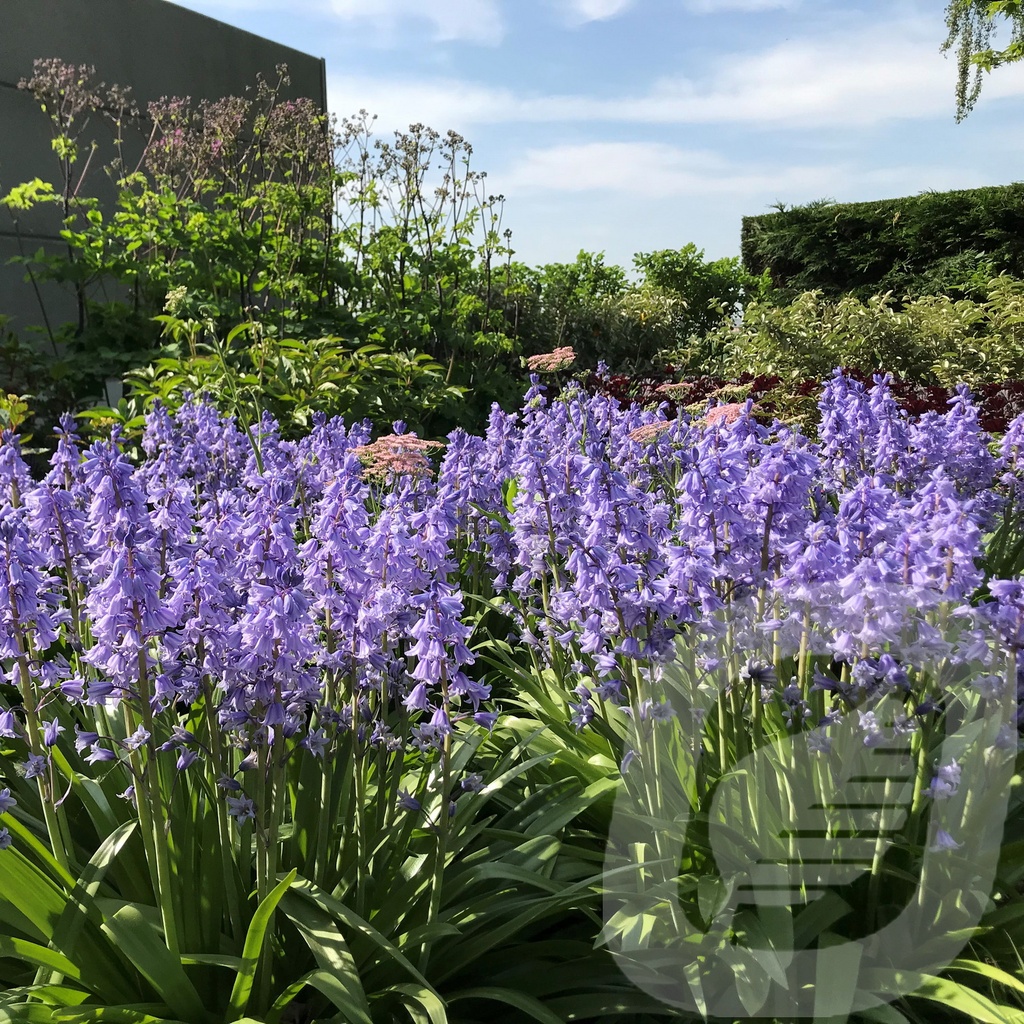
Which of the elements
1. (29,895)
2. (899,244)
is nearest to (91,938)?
(29,895)

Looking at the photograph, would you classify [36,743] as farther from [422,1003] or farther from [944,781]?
[944,781]

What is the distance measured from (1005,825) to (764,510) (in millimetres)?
1053

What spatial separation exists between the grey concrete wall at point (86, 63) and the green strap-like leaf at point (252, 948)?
9000 mm

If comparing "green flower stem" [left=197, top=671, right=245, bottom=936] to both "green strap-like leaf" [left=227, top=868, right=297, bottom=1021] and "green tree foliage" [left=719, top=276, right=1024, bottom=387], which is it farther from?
"green tree foliage" [left=719, top=276, right=1024, bottom=387]

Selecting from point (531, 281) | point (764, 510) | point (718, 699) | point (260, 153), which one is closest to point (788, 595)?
point (764, 510)

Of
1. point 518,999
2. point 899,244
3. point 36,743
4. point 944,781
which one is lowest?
point 518,999

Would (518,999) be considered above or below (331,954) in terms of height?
below

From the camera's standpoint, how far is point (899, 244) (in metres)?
16.4

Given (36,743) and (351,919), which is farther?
(36,743)

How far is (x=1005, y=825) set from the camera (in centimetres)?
253

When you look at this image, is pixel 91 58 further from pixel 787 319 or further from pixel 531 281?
pixel 787 319

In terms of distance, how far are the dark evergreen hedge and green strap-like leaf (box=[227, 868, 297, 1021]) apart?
50.0 ft

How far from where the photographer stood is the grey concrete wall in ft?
34.7

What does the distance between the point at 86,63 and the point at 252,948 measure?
1225 centimetres
